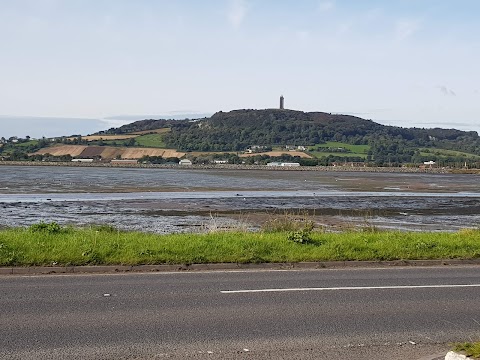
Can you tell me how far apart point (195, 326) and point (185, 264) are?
533 centimetres

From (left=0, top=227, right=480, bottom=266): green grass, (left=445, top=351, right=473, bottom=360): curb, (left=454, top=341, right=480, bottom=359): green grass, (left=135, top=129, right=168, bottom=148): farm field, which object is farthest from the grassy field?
(left=445, top=351, right=473, bottom=360): curb

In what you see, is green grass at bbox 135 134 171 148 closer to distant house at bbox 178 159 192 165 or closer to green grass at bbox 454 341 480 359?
distant house at bbox 178 159 192 165

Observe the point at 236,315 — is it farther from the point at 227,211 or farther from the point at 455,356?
the point at 227,211

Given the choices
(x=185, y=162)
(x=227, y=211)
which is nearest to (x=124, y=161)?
(x=185, y=162)

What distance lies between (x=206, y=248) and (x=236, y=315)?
5.58m

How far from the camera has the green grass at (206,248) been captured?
14.7 m

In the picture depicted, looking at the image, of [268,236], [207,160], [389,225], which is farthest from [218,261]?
[207,160]

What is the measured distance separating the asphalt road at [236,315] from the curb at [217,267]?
0.54 metres

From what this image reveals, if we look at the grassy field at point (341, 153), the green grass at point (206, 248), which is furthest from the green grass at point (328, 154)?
the green grass at point (206, 248)

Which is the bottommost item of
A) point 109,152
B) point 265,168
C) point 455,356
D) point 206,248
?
point 265,168

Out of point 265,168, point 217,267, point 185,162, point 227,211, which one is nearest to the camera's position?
point 217,267

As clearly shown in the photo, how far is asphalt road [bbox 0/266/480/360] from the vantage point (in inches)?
333

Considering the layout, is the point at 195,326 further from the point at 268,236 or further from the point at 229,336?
the point at 268,236

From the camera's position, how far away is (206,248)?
15.8 meters
